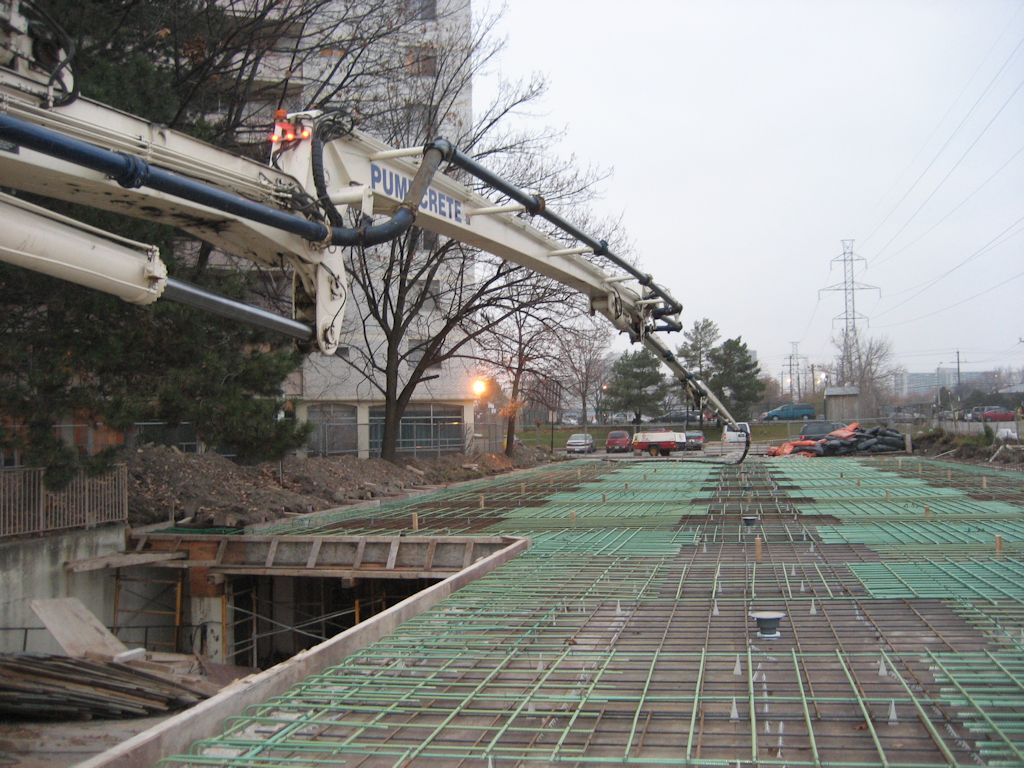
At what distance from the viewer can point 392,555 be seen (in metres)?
14.1

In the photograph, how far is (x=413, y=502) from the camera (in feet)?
69.0

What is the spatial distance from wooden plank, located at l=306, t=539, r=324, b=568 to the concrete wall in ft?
10.9

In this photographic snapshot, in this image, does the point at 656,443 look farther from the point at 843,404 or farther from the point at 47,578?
the point at 47,578

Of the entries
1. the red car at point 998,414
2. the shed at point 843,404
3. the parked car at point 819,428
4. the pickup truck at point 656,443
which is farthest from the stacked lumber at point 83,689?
the shed at point 843,404

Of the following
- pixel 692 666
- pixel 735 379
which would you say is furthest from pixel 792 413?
pixel 692 666

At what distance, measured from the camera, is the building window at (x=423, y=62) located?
23281 mm

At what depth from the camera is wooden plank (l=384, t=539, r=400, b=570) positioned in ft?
46.0

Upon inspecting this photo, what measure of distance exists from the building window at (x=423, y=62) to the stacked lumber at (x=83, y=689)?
16.6m

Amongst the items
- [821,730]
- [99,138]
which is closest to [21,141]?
→ [99,138]

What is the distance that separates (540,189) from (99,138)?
2060 centimetres

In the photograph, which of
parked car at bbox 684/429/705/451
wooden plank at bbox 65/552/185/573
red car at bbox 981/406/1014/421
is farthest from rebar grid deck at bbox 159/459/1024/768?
red car at bbox 981/406/1014/421

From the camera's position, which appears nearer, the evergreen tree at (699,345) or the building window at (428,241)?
the building window at (428,241)

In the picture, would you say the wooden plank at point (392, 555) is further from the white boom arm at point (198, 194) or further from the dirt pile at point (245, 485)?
the white boom arm at point (198, 194)

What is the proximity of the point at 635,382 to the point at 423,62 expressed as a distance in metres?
43.7
